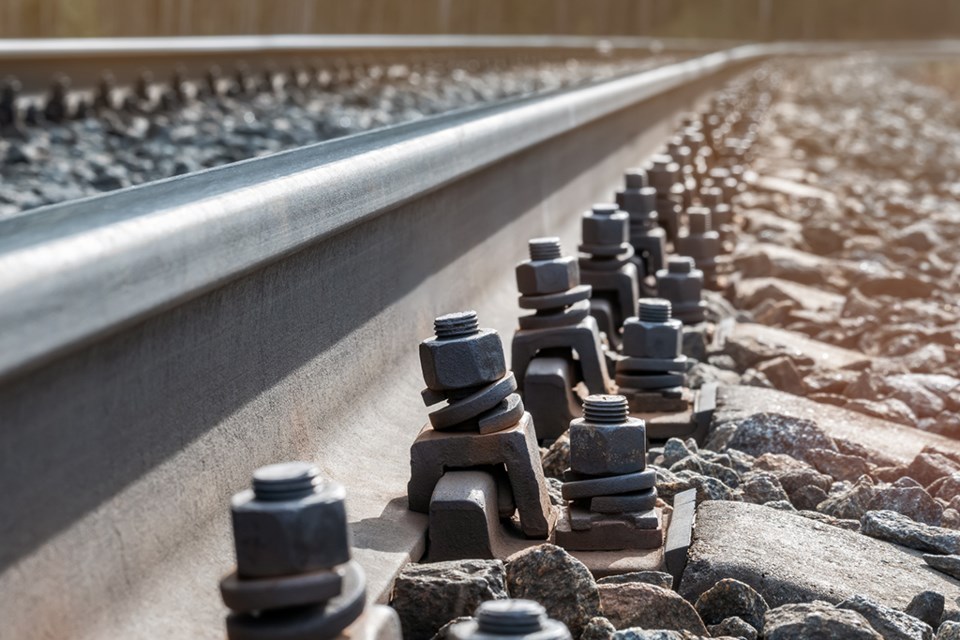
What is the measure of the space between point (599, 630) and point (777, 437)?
1.72 metres

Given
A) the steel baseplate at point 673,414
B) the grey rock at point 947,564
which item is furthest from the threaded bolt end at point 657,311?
the grey rock at point 947,564

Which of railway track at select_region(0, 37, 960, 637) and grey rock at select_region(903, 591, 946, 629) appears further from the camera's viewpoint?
grey rock at select_region(903, 591, 946, 629)

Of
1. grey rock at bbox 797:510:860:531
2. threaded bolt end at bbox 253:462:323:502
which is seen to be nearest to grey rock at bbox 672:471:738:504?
grey rock at bbox 797:510:860:531

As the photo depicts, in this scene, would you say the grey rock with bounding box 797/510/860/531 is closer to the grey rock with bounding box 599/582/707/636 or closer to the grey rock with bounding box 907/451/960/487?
the grey rock with bounding box 907/451/960/487

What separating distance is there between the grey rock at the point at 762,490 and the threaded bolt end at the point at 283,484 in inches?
68.4

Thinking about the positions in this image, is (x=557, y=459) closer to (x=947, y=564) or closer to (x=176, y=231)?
(x=947, y=564)

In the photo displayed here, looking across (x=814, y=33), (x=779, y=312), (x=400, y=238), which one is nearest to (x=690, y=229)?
(x=779, y=312)

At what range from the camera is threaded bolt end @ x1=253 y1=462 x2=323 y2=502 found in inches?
66.2

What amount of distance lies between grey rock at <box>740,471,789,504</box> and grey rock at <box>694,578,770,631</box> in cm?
79

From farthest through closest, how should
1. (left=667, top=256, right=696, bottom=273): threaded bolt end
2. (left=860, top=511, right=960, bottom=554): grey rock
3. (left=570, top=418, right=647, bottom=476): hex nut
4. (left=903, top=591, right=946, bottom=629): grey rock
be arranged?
(left=667, top=256, right=696, bottom=273): threaded bolt end, (left=860, top=511, right=960, bottom=554): grey rock, (left=570, top=418, right=647, bottom=476): hex nut, (left=903, top=591, right=946, bottom=629): grey rock

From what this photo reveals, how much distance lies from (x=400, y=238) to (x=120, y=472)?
1.66m

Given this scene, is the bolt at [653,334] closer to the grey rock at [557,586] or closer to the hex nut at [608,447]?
the hex nut at [608,447]

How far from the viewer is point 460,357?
2.66 m

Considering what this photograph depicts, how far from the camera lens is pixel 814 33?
376 ft
